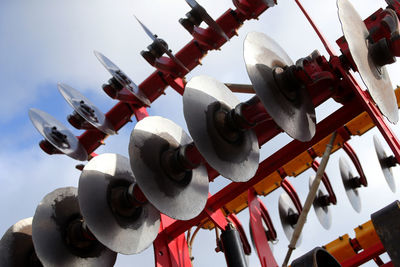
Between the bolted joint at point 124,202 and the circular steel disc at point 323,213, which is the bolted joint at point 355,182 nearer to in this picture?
the circular steel disc at point 323,213

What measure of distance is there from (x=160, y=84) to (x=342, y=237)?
2.56 meters

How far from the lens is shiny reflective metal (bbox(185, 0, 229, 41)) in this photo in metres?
4.38

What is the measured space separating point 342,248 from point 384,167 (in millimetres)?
1059

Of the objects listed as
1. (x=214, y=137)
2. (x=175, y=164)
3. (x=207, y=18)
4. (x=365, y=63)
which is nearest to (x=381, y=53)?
(x=365, y=63)

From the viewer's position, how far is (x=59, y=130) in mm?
5047

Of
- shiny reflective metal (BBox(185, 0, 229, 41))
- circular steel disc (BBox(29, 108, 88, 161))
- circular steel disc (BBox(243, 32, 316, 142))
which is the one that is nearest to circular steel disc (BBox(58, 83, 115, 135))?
circular steel disc (BBox(29, 108, 88, 161))

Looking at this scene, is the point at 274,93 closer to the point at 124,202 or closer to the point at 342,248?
the point at 124,202

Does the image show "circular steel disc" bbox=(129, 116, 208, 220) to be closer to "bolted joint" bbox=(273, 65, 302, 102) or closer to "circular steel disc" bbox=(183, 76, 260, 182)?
"circular steel disc" bbox=(183, 76, 260, 182)

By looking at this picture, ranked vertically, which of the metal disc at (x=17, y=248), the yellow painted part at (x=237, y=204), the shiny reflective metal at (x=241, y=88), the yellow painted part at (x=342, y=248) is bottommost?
the yellow painted part at (x=342, y=248)

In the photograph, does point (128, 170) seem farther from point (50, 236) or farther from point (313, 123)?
point (313, 123)

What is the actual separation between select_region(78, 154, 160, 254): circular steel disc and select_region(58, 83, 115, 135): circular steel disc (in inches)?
33.2

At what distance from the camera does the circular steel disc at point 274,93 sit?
11.2ft

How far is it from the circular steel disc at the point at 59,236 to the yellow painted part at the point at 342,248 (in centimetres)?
248

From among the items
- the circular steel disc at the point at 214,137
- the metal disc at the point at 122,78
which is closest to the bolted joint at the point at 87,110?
the metal disc at the point at 122,78
